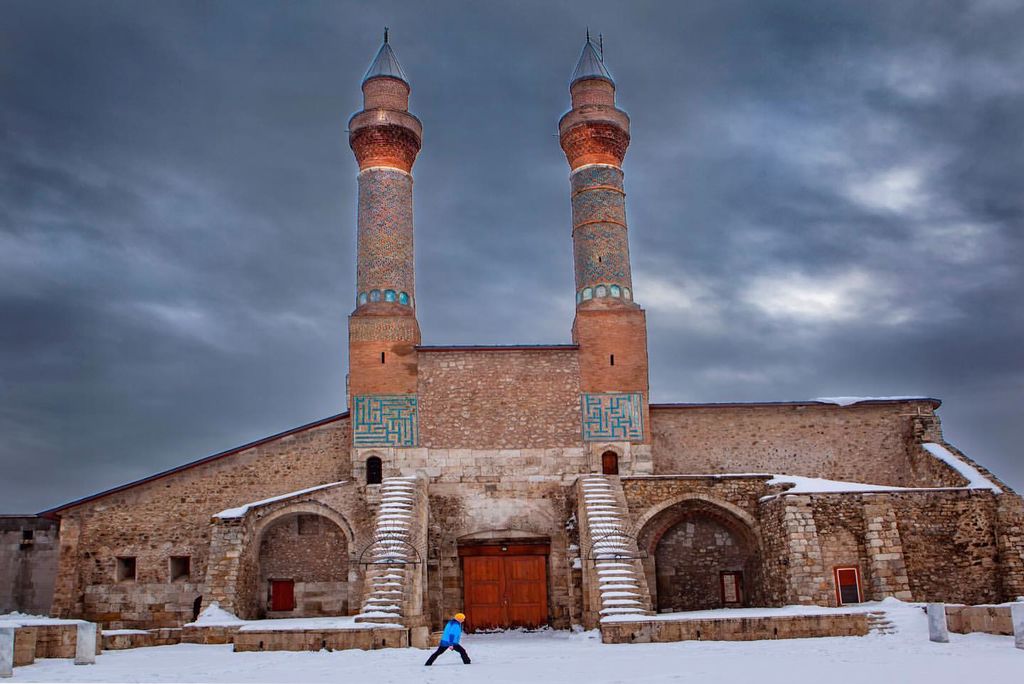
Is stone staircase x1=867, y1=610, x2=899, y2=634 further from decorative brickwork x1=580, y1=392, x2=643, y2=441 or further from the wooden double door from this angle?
decorative brickwork x1=580, y1=392, x2=643, y2=441

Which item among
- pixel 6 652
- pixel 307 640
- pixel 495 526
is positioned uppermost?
pixel 495 526

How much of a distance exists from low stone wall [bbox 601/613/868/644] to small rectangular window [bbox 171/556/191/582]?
1053 centimetres

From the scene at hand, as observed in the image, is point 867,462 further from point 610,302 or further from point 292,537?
point 292,537

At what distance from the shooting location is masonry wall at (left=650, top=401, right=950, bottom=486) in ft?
76.1

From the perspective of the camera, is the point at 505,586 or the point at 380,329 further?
the point at 380,329

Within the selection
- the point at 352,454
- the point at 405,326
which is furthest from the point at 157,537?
the point at 405,326

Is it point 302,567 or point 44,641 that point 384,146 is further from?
point 44,641

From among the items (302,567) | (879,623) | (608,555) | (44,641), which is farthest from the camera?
(302,567)

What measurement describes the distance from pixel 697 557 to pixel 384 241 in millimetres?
10626

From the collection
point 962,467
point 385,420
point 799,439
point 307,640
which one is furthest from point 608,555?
point 962,467

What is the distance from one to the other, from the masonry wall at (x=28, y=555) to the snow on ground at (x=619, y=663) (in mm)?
11165

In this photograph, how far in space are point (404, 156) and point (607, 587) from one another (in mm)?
12684

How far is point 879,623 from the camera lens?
16.2 metres

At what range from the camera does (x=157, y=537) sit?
21484 millimetres
